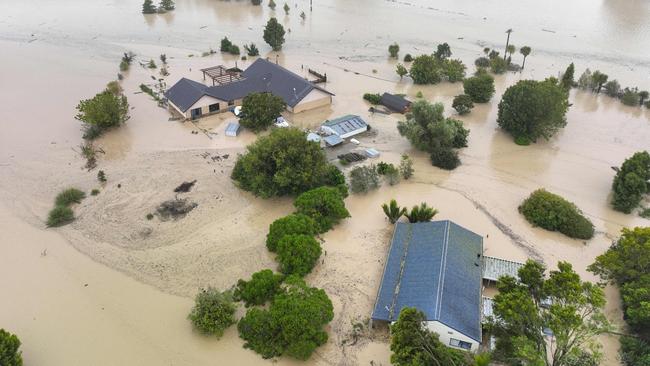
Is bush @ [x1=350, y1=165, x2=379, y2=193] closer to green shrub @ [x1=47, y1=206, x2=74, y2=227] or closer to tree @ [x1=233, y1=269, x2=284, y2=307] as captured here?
tree @ [x1=233, y1=269, x2=284, y2=307]

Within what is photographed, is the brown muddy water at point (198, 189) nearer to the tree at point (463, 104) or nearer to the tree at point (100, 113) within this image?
the tree at point (100, 113)

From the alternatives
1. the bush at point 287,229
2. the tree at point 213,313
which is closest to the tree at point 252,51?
the bush at point 287,229

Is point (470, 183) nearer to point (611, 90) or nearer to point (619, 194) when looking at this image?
point (619, 194)

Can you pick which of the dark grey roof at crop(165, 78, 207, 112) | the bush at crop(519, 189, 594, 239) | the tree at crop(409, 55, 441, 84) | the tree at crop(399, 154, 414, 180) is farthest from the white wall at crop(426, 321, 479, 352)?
the tree at crop(409, 55, 441, 84)

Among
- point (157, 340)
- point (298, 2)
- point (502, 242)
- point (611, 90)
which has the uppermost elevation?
point (298, 2)

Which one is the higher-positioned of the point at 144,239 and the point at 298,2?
the point at 298,2

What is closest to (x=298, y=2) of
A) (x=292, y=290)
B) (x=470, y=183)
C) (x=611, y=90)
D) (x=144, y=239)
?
(x=611, y=90)
